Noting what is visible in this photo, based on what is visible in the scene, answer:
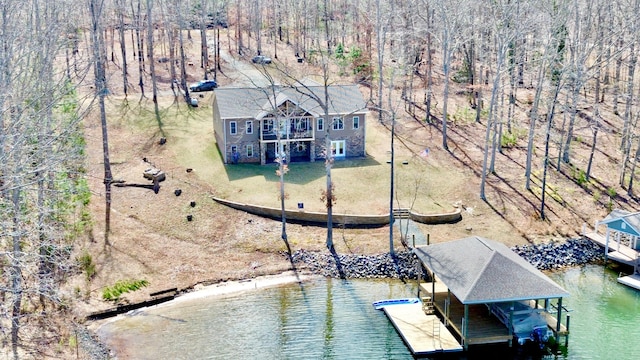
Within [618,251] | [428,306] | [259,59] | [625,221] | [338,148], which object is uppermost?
[259,59]

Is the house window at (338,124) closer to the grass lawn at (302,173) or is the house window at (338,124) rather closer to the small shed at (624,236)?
the grass lawn at (302,173)

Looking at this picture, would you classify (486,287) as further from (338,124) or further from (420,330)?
(338,124)

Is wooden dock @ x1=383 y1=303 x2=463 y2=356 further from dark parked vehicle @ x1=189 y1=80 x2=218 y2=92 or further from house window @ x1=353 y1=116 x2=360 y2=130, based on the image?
dark parked vehicle @ x1=189 y1=80 x2=218 y2=92

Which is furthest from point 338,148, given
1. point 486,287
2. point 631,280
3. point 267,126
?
point 486,287

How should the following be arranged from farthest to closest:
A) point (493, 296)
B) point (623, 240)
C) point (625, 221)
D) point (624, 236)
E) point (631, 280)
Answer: point (624, 236) < point (623, 240) < point (625, 221) < point (631, 280) < point (493, 296)

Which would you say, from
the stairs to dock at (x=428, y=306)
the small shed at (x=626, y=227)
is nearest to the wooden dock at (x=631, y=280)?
the small shed at (x=626, y=227)

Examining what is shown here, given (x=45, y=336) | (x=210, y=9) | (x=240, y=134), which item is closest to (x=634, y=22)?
(x=240, y=134)

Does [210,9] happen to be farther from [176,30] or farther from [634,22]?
[634,22]
